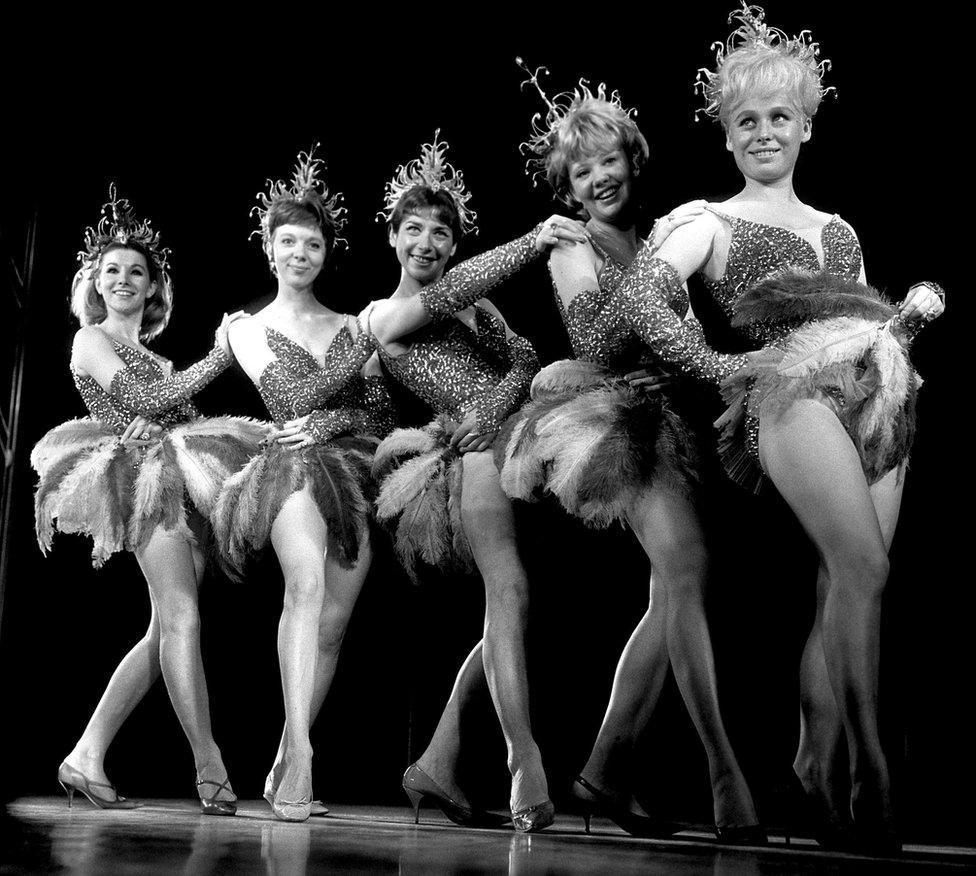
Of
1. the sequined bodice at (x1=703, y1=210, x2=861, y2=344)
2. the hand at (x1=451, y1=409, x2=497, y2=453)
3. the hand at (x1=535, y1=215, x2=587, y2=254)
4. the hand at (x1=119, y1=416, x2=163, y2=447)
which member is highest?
the hand at (x1=535, y1=215, x2=587, y2=254)

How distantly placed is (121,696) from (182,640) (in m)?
0.33

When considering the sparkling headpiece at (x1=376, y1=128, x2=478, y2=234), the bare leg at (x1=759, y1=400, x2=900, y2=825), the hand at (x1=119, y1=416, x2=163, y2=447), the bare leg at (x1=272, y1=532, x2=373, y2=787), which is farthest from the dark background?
the hand at (x1=119, y1=416, x2=163, y2=447)

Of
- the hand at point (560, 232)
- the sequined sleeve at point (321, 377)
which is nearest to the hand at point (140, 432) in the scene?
the sequined sleeve at point (321, 377)

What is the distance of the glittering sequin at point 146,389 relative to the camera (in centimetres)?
349

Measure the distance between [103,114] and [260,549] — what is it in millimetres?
2047

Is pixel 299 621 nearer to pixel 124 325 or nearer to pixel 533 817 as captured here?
pixel 533 817

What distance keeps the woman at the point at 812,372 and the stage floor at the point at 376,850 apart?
0.21 metres

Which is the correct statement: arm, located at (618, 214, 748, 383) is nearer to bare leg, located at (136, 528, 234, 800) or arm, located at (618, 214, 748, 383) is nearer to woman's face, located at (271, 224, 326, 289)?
woman's face, located at (271, 224, 326, 289)

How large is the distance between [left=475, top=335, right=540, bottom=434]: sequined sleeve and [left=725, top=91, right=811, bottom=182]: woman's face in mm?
755

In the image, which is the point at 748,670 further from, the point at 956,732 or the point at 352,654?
the point at 352,654

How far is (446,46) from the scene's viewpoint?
402 centimetres

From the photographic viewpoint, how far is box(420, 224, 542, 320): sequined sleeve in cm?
287

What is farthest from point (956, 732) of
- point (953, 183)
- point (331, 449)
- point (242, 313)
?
point (242, 313)

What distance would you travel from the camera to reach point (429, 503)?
3.05 meters
